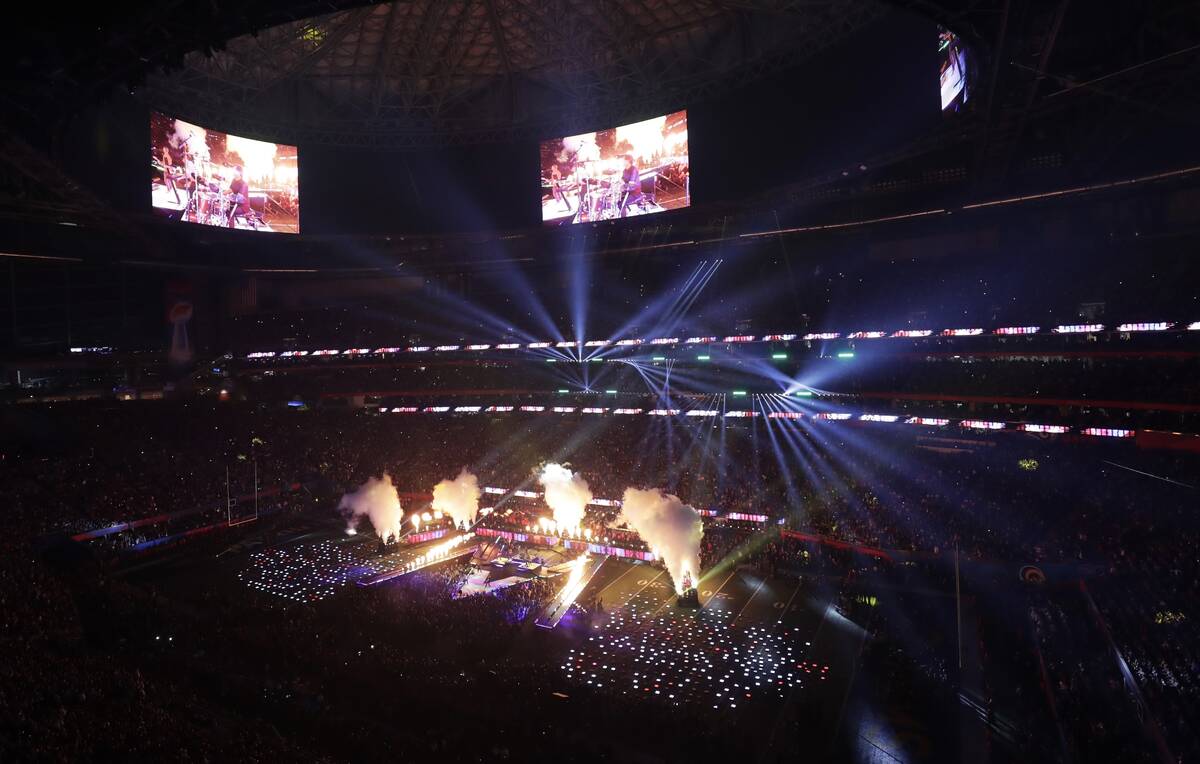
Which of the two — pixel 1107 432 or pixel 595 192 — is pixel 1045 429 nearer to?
pixel 1107 432

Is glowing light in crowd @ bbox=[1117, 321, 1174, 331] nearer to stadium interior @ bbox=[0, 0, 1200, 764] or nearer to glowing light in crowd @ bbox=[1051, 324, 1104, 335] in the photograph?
stadium interior @ bbox=[0, 0, 1200, 764]

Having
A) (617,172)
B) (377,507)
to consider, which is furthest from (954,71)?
(377,507)

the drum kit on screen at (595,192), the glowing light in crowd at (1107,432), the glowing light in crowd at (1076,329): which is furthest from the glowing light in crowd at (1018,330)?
the drum kit on screen at (595,192)

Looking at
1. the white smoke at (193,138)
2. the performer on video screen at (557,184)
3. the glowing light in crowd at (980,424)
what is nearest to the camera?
the glowing light in crowd at (980,424)

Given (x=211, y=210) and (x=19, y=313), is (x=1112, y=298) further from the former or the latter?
(x=19, y=313)

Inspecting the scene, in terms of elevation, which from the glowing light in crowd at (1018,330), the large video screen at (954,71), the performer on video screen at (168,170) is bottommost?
the glowing light in crowd at (1018,330)

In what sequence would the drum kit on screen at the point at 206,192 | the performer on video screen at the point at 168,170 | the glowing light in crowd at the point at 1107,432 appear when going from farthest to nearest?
1. the drum kit on screen at the point at 206,192
2. the performer on video screen at the point at 168,170
3. the glowing light in crowd at the point at 1107,432

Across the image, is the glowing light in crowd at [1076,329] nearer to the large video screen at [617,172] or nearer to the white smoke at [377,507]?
the large video screen at [617,172]

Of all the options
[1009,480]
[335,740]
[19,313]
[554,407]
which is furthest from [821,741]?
[19,313]
